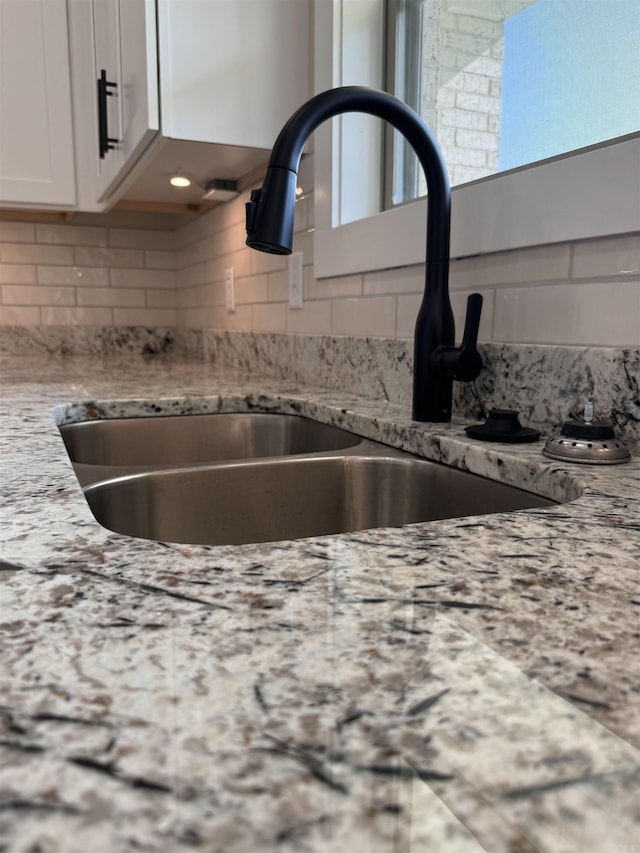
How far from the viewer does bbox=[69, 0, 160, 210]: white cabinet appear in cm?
136

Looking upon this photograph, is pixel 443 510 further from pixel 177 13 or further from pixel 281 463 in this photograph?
pixel 177 13

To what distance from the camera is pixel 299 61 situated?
1.45 m

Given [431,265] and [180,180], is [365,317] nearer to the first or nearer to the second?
[431,265]

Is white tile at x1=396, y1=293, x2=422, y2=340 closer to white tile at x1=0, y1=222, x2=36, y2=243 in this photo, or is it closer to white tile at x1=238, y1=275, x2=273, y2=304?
white tile at x1=238, y1=275, x2=273, y2=304

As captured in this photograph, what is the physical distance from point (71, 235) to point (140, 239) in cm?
27

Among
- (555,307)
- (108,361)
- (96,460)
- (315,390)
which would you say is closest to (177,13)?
(315,390)

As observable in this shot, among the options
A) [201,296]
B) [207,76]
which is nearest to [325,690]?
[207,76]

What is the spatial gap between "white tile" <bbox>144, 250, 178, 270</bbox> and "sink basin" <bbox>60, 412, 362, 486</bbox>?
1689 mm

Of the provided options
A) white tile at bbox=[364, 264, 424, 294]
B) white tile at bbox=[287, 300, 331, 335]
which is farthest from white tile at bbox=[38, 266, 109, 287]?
white tile at bbox=[364, 264, 424, 294]

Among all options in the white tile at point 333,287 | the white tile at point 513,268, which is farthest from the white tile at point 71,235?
the white tile at point 513,268

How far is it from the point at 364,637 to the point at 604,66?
0.91m

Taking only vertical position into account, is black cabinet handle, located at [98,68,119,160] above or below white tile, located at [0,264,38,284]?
above

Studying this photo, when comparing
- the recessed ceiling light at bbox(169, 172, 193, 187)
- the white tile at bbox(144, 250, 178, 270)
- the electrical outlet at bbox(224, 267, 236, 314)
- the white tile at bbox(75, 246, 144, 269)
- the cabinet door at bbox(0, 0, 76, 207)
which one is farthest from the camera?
the white tile at bbox(144, 250, 178, 270)

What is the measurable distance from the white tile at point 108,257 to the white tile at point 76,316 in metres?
0.19
